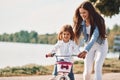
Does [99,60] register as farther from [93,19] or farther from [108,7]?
[108,7]

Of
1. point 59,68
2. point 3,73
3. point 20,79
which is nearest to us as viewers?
point 59,68

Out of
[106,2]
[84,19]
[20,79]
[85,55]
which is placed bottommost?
[20,79]

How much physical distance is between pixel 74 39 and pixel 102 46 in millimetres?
→ 546

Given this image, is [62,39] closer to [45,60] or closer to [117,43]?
[45,60]

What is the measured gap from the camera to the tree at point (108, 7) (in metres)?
19.1

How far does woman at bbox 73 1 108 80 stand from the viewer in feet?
27.7

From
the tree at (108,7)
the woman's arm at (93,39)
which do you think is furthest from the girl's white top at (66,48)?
the tree at (108,7)

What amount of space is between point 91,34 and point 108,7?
1104 cm

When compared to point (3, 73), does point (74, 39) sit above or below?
above

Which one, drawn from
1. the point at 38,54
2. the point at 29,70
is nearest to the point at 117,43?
the point at 38,54

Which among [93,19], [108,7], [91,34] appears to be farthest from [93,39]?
[108,7]

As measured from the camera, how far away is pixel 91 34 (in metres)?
8.70

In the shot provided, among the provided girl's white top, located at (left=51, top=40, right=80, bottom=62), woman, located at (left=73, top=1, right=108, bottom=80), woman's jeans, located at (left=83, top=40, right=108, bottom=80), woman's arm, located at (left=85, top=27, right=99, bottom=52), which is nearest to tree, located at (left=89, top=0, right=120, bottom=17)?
woman, located at (left=73, top=1, right=108, bottom=80)

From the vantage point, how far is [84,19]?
864 centimetres
